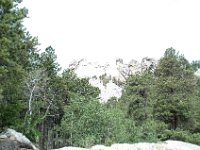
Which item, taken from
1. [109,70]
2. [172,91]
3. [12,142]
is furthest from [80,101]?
[109,70]

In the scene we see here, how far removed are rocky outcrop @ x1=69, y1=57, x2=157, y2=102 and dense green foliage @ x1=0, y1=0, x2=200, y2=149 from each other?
7067cm

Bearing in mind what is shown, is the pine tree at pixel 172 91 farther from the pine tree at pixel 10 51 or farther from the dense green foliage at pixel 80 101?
the pine tree at pixel 10 51

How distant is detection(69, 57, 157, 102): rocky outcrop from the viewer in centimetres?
13238

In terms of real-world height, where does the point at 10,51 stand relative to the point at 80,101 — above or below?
above

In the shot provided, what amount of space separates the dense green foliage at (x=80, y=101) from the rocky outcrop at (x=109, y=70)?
70670mm

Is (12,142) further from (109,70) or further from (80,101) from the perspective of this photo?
(109,70)

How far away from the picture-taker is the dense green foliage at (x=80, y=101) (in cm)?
2927

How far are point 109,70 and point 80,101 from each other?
10553 centimetres

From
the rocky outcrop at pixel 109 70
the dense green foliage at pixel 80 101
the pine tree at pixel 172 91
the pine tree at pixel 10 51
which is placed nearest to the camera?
the pine tree at pixel 10 51

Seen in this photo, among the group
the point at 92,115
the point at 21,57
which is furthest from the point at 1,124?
the point at 92,115

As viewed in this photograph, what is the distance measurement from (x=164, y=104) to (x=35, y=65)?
626 inches

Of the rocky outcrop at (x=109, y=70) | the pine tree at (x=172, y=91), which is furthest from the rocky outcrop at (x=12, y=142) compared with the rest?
the rocky outcrop at (x=109, y=70)

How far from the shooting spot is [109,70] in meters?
148

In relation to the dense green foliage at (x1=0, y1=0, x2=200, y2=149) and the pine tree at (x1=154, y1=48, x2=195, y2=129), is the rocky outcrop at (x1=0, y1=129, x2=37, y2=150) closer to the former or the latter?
the dense green foliage at (x1=0, y1=0, x2=200, y2=149)
